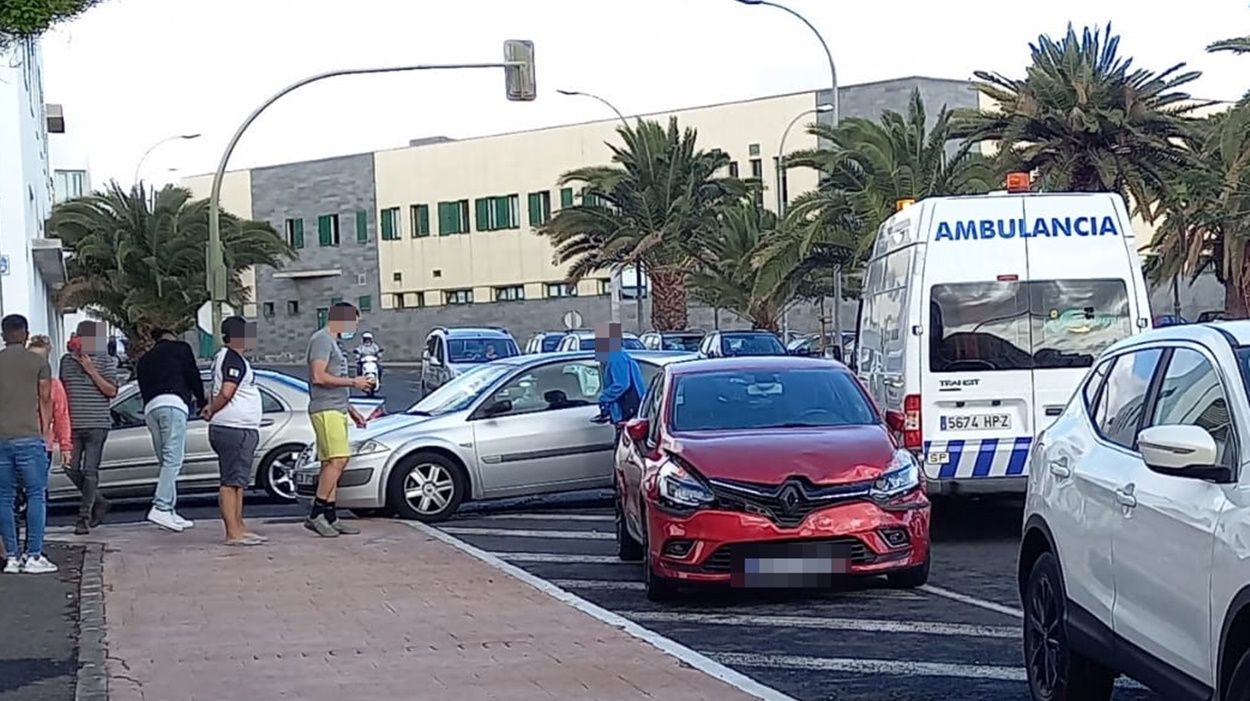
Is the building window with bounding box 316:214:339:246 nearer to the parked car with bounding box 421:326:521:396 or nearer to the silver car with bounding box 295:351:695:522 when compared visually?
the parked car with bounding box 421:326:521:396

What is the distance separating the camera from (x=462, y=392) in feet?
52.1

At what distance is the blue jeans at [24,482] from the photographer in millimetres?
11453

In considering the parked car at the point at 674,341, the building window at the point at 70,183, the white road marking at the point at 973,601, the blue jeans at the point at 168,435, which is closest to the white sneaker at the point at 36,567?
the blue jeans at the point at 168,435

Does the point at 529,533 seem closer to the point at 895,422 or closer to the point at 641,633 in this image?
the point at 895,422

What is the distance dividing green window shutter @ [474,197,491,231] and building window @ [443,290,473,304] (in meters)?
3.06

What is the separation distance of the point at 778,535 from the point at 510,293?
200 ft

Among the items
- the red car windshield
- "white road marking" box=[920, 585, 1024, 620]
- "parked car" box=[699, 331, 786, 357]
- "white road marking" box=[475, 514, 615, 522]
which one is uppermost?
the red car windshield

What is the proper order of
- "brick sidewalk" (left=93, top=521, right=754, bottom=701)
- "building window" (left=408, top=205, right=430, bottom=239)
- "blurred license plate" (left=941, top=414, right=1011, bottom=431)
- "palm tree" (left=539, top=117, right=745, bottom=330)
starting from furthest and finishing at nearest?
"building window" (left=408, top=205, right=430, bottom=239) < "palm tree" (left=539, top=117, right=745, bottom=330) < "blurred license plate" (left=941, top=414, right=1011, bottom=431) < "brick sidewalk" (left=93, top=521, right=754, bottom=701)

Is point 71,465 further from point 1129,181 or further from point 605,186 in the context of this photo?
point 605,186

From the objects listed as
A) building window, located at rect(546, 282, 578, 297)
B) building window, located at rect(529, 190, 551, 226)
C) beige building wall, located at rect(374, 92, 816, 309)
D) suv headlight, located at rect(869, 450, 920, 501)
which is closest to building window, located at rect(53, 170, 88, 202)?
beige building wall, located at rect(374, 92, 816, 309)

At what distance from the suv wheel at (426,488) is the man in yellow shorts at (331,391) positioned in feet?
3.99

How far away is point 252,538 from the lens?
44.5 ft

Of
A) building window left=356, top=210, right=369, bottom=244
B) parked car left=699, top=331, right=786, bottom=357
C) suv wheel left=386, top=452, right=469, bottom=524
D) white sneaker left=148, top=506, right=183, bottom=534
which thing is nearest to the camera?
white sneaker left=148, top=506, right=183, bottom=534

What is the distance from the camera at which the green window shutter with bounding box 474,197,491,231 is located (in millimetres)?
69938
